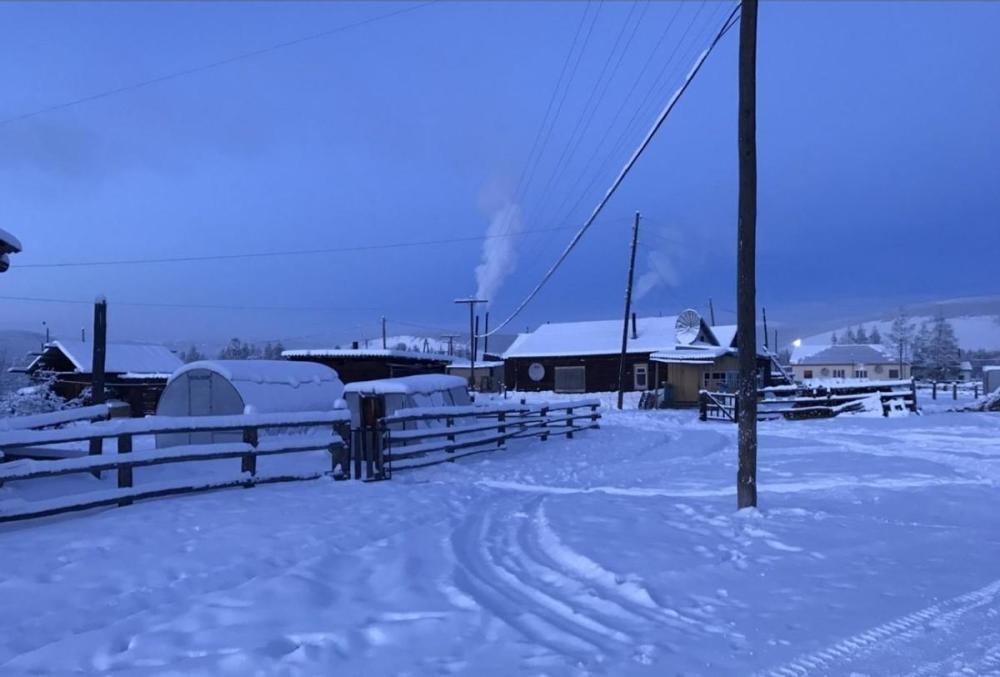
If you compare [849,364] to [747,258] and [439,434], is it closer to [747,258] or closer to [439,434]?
[439,434]

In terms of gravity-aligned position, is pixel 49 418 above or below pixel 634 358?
below

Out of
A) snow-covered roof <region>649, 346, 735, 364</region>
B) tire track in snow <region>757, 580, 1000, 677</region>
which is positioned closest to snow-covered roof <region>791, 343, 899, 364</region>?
snow-covered roof <region>649, 346, 735, 364</region>

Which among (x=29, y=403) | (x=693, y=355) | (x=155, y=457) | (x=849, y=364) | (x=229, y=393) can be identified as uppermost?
(x=693, y=355)

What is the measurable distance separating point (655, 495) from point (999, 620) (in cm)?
534

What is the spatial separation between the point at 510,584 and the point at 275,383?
12627 mm

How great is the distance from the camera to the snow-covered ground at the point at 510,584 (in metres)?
4.28

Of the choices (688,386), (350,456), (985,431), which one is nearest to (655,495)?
(350,456)

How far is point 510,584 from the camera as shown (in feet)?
19.0

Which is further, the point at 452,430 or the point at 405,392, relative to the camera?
the point at 405,392

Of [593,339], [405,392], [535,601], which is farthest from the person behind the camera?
[593,339]

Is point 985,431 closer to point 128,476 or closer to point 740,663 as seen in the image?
point 740,663

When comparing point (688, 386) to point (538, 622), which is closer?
point (538, 622)

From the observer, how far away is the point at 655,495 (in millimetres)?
10094

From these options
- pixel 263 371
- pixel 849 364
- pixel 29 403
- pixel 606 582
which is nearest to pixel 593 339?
pixel 29 403
